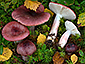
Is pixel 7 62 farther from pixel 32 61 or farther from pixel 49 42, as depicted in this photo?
pixel 49 42

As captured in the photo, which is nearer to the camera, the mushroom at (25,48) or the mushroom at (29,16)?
the mushroom at (29,16)

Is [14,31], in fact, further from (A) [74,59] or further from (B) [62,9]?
(A) [74,59]

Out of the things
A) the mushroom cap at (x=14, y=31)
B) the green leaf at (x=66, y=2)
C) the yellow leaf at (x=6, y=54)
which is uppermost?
the green leaf at (x=66, y=2)

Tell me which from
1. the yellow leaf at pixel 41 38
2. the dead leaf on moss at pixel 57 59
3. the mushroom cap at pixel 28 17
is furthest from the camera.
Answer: the yellow leaf at pixel 41 38

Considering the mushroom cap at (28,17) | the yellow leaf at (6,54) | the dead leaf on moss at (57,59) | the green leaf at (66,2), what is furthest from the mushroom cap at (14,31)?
the green leaf at (66,2)

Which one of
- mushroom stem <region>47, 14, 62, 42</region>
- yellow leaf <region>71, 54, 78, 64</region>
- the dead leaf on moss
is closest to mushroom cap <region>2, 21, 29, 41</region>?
mushroom stem <region>47, 14, 62, 42</region>

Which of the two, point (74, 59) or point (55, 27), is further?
point (55, 27)

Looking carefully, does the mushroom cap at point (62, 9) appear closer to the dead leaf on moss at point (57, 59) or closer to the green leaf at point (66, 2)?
the green leaf at point (66, 2)

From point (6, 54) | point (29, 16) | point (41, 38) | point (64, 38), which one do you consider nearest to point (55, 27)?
point (64, 38)

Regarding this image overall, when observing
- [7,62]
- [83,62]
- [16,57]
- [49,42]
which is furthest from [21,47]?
[83,62]
